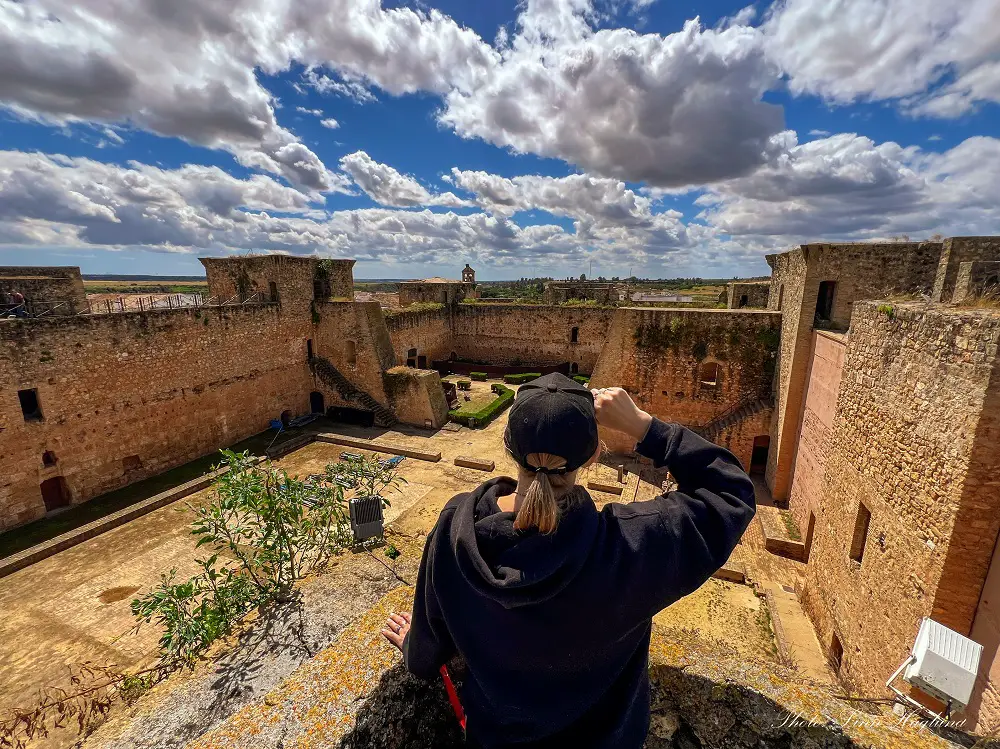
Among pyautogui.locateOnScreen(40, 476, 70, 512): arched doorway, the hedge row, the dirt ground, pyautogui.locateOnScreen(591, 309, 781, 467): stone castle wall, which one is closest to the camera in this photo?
the dirt ground

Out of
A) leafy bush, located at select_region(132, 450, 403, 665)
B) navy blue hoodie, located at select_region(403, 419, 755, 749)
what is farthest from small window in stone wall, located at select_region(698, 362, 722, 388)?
navy blue hoodie, located at select_region(403, 419, 755, 749)

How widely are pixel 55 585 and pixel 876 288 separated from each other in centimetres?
1937

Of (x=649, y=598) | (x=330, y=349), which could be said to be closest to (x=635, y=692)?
(x=649, y=598)

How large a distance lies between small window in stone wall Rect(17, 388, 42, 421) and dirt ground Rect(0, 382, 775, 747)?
3999 mm

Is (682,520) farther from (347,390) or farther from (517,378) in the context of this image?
(517,378)

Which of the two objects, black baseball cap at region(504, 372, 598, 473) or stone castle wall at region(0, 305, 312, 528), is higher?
black baseball cap at region(504, 372, 598, 473)

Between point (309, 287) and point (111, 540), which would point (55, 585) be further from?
point (309, 287)

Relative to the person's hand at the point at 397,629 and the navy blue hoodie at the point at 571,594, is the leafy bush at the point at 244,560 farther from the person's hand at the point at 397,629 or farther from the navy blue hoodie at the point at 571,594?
the navy blue hoodie at the point at 571,594

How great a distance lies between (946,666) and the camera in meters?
3.29

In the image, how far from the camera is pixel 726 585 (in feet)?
27.0

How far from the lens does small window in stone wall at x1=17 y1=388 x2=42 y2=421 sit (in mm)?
11906

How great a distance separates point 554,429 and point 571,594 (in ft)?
1.86

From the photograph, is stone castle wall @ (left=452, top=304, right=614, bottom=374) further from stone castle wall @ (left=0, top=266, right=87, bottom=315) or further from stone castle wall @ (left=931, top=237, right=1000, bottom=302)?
stone castle wall @ (left=0, top=266, right=87, bottom=315)

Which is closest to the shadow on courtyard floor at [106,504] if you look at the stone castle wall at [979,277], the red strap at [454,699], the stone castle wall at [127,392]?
the stone castle wall at [127,392]
